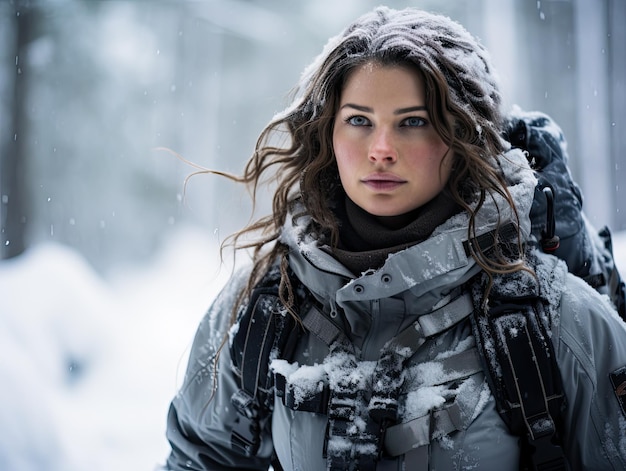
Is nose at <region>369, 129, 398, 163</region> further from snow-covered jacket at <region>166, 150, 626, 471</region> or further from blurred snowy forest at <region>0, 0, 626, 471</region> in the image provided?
blurred snowy forest at <region>0, 0, 626, 471</region>

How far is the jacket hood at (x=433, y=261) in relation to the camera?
173cm

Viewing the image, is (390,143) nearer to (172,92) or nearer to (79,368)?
(79,368)

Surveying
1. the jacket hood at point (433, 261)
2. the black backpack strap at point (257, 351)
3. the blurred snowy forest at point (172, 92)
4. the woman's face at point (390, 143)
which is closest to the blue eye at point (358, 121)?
the woman's face at point (390, 143)

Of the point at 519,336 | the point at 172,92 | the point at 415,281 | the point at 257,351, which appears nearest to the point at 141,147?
the point at 172,92

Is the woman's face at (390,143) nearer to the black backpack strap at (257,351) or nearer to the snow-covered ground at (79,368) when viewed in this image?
the black backpack strap at (257,351)

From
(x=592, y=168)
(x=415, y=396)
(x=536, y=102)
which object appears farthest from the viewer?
(x=536, y=102)

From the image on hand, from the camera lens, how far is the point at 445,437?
1.67 meters

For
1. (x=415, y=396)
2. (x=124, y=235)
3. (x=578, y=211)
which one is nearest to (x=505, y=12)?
(x=124, y=235)

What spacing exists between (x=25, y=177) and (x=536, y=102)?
7.99 m

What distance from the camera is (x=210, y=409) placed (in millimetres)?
2164

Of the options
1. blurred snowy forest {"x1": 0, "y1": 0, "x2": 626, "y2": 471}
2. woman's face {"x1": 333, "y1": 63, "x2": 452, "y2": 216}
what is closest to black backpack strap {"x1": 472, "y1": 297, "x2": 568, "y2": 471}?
woman's face {"x1": 333, "y1": 63, "x2": 452, "y2": 216}

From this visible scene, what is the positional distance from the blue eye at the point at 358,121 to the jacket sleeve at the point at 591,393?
2.62 ft

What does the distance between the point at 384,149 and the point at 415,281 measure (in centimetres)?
40

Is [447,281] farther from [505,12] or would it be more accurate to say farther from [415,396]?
[505,12]
